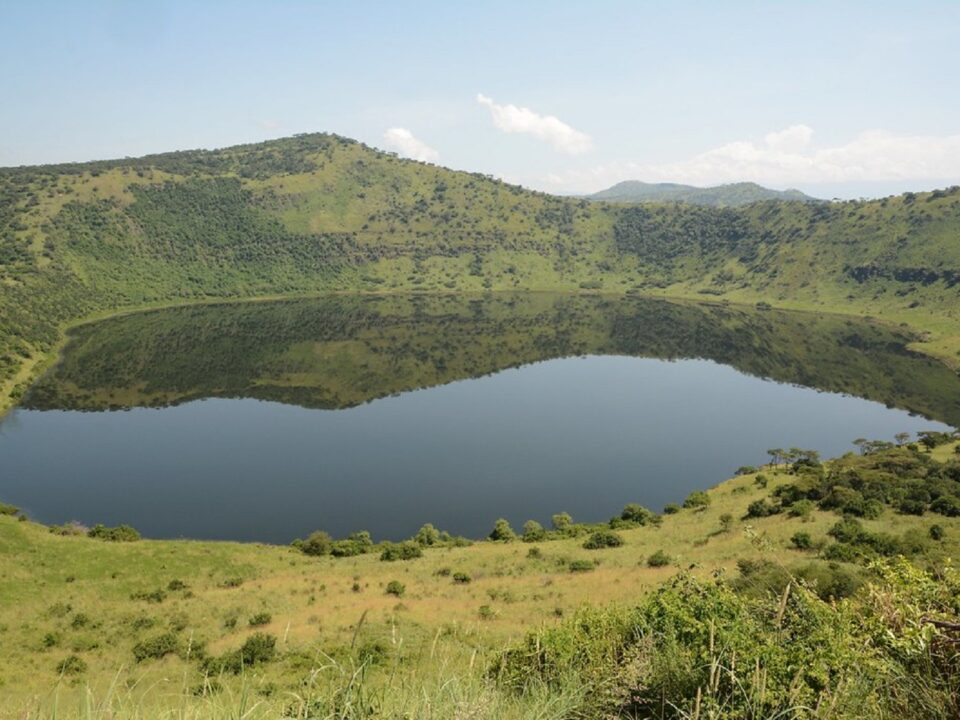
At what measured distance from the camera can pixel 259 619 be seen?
3900 centimetres

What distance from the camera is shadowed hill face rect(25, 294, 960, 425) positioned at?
416 ft

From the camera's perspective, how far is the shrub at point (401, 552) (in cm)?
5378

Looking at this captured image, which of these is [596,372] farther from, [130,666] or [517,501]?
[130,666]

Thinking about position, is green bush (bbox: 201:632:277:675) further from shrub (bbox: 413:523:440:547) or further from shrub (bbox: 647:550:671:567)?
shrub (bbox: 647:550:671:567)

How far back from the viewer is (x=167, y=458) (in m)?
92.0

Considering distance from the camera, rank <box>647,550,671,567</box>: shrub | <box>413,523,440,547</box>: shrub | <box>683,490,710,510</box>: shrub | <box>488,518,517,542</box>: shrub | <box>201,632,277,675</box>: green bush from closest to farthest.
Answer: <box>201,632,277,675</box>: green bush → <box>647,550,671,567</box>: shrub → <box>413,523,440,547</box>: shrub → <box>488,518,517,542</box>: shrub → <box>683,490,710,510</box>: shrub

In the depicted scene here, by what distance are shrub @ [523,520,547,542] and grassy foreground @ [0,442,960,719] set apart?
1.37 m

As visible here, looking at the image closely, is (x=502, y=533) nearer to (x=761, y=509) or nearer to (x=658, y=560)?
(x=658, y=560)

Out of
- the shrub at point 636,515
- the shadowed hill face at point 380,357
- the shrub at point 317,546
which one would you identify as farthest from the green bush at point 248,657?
the shadowed hill face at point 380,357

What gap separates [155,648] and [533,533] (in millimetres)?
37068

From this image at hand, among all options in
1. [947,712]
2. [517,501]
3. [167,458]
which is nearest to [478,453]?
[517,501]

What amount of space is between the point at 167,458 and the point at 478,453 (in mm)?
49412

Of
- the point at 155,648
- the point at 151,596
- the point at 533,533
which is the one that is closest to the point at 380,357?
the point at 533,533

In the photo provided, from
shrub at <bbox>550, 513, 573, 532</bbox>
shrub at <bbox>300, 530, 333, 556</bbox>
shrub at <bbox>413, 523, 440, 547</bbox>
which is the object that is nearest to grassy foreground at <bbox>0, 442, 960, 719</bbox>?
shrub at <bbox>300, 530, 333, 556</bbox>
